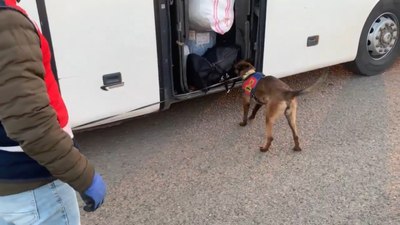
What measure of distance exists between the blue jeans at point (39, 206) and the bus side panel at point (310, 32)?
276 centimetres

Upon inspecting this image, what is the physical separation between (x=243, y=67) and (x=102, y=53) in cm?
128

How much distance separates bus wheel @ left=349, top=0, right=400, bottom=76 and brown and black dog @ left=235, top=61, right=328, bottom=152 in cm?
152

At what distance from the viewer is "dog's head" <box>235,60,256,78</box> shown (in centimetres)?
380

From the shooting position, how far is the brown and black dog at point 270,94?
3.41m

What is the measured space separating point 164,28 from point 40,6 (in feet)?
3.08

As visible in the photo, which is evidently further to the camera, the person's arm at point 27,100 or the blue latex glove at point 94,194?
the blue latex glove at point 94,194

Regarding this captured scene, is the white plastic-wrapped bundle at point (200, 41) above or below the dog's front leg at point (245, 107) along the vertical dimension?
above

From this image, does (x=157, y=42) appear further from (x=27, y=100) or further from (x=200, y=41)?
(x=27, y=100)

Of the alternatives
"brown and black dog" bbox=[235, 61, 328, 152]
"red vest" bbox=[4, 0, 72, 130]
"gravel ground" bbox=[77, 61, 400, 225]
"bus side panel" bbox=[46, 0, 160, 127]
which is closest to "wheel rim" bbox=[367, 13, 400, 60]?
"gravel ground" bbox=[77, 61, 400, 225]

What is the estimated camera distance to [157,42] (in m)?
3.34

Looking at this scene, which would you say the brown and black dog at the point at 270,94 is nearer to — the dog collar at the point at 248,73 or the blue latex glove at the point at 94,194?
the dog collar at the point at 248,73

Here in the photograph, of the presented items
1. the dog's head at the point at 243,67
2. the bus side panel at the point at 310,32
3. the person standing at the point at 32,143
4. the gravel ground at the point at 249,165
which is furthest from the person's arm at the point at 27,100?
the bus side panel at the point at 310,32

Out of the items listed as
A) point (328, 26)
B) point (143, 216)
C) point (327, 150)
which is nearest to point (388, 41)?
point (328, 26)

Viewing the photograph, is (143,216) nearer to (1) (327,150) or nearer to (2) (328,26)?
(1) (327,150)
